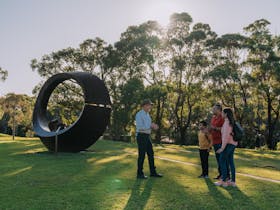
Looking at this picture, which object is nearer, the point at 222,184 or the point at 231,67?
the point at 222,184

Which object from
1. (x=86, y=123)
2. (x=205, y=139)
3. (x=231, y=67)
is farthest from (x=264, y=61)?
(x=205, y=139)

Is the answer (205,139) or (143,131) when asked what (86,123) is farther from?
(205,139)

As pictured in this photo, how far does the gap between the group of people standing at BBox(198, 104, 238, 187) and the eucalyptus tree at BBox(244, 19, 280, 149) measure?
21.0 meters

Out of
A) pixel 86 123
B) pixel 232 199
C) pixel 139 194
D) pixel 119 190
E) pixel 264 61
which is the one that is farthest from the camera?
pixel 264 61

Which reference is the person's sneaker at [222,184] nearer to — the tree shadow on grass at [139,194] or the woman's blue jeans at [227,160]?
the woman's blue jeans at [227,160]

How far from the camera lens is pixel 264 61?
28.7 meters

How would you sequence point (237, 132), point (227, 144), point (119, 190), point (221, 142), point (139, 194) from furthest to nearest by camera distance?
point (221, 142) → point (227, 144) → point (237, 132) → point (119, 190) → point (139, 194)

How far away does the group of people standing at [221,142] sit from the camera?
23.8 ft

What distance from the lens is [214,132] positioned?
8.13 m

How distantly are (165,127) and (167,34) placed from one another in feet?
51.8

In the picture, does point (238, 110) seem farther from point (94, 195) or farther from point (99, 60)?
point (94, 195)

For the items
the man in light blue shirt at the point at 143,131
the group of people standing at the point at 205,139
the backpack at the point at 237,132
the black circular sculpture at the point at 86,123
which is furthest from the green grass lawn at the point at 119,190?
the black circular sculpture at the point at 86,123

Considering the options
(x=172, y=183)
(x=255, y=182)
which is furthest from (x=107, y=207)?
(x=255, y=182)

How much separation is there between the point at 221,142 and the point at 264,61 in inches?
896
